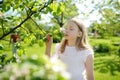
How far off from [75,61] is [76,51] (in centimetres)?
14

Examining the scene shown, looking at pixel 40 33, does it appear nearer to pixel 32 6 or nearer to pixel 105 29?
pixel 32 6

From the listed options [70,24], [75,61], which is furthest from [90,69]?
[70,24]

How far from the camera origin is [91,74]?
3473 millimetres

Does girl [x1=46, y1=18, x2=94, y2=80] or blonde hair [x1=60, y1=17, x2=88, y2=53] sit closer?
girl [x1=46, y1=18, x2=94, y2=80]

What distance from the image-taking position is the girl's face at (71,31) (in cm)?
347

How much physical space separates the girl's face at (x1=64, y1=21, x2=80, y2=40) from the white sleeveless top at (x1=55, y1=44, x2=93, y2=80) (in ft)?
0.72

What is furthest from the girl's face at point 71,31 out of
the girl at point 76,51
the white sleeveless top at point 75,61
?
the white sleeveless top at point 75,61

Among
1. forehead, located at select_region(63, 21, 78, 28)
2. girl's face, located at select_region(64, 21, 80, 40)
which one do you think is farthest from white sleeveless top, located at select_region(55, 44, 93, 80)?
forehead, located at select_region(63, 21, 78, 28)

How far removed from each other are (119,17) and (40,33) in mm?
17578

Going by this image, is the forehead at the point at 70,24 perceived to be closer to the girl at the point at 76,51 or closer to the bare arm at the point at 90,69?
the girl at the point at 76,51

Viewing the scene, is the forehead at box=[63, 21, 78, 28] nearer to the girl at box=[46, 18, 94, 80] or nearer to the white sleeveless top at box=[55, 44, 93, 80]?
the girl at box=[46, 18, 94, 80]

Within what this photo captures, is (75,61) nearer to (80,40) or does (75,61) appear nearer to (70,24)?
(80,40)

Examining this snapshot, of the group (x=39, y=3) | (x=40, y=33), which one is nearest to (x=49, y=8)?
(x=39, y=3)

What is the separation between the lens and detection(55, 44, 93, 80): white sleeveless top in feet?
11.9
